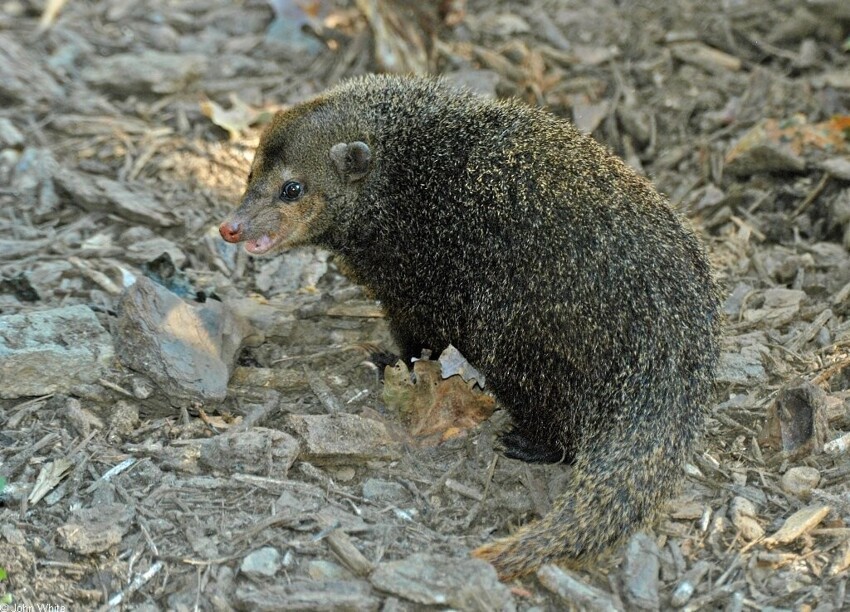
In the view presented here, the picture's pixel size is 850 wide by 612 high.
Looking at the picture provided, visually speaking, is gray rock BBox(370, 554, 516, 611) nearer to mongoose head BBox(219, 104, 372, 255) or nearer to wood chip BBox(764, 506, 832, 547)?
wood chip BBox(764, 506, 832, 547)

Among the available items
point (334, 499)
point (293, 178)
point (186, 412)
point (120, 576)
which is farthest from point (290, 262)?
point (120, 576)

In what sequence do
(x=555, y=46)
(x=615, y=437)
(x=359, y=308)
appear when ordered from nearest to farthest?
(x=615, y=437) < (x=359, y=308) < (x=555, y=46)

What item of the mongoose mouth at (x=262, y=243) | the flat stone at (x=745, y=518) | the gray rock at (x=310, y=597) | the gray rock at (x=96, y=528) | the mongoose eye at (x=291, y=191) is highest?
the mongoose eye at (x=291, y=191)

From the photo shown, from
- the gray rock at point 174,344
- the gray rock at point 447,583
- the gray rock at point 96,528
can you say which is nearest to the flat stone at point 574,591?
the gray rock at point 447,583

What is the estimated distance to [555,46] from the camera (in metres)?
8.09

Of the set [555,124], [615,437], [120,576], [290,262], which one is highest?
[555,124]

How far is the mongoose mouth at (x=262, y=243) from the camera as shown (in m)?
5.45

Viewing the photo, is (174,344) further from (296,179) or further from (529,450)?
(529,450)

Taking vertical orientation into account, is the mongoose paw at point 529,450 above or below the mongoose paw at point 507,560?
below

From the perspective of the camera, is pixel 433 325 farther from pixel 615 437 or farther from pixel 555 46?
pixel 555 46

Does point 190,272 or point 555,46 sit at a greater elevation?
point 555,46

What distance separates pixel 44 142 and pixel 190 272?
185 centimetres

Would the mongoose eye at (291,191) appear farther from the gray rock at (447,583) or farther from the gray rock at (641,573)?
the gray rock at (641,573)

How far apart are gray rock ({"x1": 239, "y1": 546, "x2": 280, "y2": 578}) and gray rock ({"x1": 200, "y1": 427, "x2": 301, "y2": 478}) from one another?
48 cm
